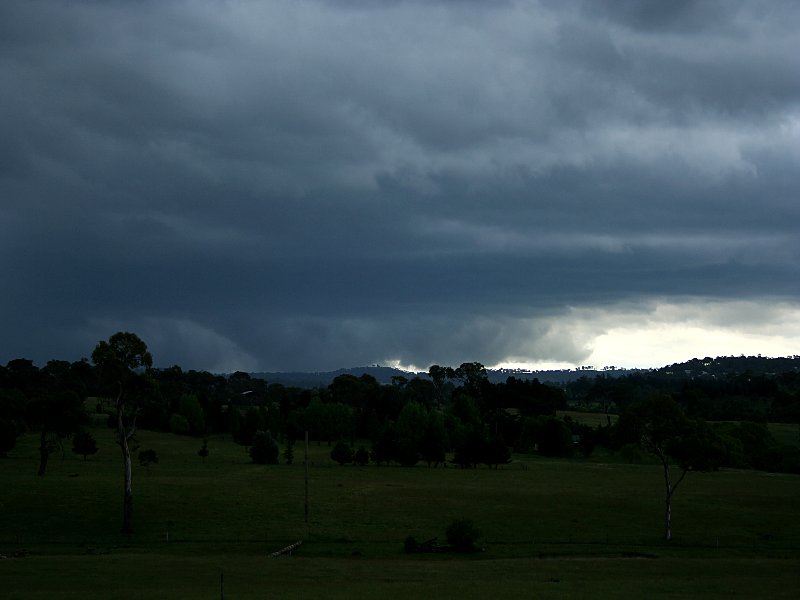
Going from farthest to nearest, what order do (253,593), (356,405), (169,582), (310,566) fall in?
(356,405), (310,566), (169,582), (253,593)

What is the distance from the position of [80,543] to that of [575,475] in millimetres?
68377

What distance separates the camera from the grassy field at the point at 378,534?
1476 inches

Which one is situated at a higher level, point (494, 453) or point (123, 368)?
point (123, 368)

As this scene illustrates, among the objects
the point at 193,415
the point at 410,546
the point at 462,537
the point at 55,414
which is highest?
the point at 55,414

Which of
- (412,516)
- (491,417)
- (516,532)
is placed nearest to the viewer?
(516,532)

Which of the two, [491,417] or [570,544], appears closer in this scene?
[570,544]

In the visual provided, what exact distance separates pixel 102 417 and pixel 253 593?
5465 inches

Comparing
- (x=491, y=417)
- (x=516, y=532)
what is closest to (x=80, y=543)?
(x=516, y=532)

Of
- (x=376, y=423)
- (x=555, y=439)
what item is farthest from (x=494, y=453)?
(x=376, y=423)

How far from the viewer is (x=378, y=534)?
5716 centimetres

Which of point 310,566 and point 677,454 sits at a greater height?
point 677,454

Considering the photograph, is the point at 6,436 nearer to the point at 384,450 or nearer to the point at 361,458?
the point at 361,458

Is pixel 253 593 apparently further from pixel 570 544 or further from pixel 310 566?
pixel 570 544

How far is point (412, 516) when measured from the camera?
65938 mm
